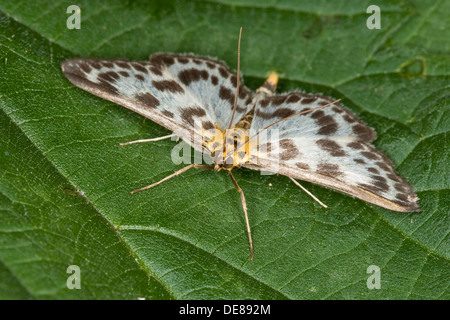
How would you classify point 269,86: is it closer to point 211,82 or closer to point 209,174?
point 211,82

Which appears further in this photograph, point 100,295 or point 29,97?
point 29,97

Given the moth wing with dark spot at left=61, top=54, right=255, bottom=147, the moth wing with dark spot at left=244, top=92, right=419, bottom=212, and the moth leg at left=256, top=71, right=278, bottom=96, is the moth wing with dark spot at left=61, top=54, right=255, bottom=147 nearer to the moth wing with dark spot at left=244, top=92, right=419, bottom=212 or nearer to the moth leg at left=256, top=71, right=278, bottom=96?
the moth leg at left=256, top=71, right=278, bottom=96

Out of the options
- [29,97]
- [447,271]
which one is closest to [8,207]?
[29,97]

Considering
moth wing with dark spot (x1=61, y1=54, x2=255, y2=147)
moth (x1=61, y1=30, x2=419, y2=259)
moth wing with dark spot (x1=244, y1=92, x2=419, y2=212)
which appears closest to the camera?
moth wing with dark spot (x1=244, y1=92, x2=419, y2=212)

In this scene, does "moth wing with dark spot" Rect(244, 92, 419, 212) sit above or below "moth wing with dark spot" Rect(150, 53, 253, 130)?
below

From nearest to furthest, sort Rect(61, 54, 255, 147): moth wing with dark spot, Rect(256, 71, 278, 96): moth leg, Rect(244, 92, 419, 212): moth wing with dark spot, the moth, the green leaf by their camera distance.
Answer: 1. the green leaf
2. Rect(244, 92, 419, 212): moth wing with dark spot
3. the moth
4. Rect(61, 54, 255, 147): moth wing with dark spot
5. Rect(256, 71, 278, 96): moth leg

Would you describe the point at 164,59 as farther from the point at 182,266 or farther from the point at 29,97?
the point at 182,266

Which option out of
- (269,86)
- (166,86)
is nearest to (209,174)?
(166,86)

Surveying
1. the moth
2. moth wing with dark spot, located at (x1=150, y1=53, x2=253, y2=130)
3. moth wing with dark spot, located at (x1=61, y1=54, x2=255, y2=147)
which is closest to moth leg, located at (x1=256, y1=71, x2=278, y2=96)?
the moth
